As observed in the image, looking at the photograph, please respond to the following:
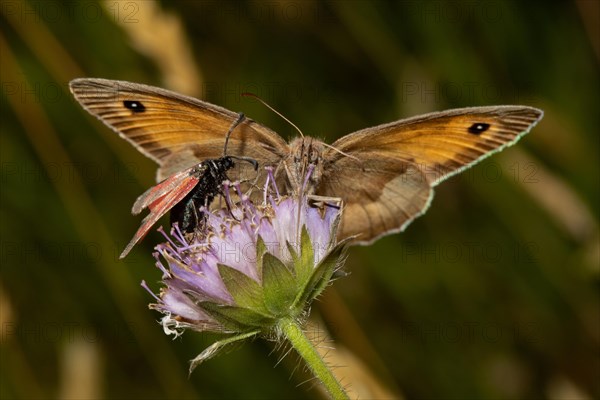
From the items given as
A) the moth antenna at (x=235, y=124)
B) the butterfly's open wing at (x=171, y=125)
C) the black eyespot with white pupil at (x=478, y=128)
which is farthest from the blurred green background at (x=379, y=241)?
the black eyespot with white pupil at (x=478, y=128)

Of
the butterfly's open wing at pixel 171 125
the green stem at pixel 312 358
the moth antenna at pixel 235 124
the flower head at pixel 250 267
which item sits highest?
the butterfly's open wing at pixel 171 125

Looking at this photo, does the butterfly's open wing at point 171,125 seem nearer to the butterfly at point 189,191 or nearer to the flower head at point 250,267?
the butterfly at point 189,191

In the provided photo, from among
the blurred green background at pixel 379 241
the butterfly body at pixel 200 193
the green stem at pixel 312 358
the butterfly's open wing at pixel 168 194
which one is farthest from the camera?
the blurred green background at pixel 379 241

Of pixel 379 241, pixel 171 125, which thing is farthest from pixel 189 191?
pixel 379 241

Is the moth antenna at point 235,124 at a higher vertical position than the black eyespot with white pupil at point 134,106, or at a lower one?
lower

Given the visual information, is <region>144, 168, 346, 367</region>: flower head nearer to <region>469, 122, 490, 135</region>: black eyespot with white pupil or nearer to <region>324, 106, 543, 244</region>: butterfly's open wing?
<region>324, 106, 543, 244</region>: butterfly's open wing

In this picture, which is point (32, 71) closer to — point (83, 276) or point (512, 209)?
point (83, 276)

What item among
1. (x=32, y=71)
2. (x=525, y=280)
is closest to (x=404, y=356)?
(x=525, y=280)
